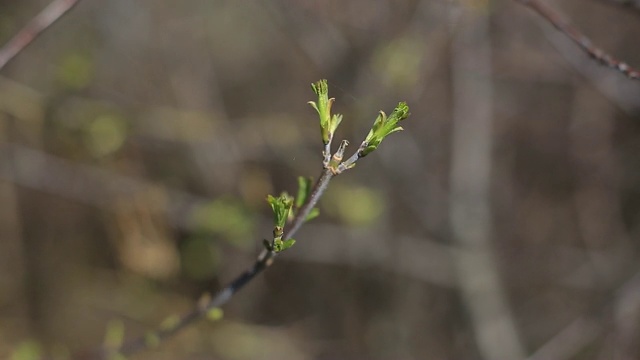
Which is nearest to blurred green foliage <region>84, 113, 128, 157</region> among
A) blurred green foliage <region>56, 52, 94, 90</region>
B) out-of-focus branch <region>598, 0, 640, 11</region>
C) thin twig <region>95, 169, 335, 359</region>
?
blurred green foliage <region>56, 52, 94, 90</region>

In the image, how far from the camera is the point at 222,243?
159 inches

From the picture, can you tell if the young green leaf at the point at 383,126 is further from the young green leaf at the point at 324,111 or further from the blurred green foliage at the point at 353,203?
the blurred green foliage at the point at 353,203

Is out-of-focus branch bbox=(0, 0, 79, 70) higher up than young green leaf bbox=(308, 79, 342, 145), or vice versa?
young green leaf bbox=(308, 79, 342, 145)

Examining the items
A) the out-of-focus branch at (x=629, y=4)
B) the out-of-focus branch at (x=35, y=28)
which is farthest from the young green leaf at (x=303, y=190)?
the out-of-focus branch at (x=629, y=4)

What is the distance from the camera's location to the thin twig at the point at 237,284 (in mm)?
938

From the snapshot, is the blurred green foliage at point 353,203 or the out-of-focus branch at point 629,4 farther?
the blurred green foliage at point 353,203

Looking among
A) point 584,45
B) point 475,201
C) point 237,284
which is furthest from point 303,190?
point 475,201

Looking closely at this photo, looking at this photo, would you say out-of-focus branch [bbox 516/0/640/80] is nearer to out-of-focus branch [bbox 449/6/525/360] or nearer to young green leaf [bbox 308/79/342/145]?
young green leaf [bbox 308/79/342/145]

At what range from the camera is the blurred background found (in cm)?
352

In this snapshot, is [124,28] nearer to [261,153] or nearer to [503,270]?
[261,153]

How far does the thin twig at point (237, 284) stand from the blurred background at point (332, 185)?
161 cm

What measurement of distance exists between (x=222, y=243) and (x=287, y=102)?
1282mm

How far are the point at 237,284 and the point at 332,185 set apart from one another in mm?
2449

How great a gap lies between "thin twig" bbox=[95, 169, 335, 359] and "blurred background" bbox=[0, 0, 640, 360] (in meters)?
1.61
